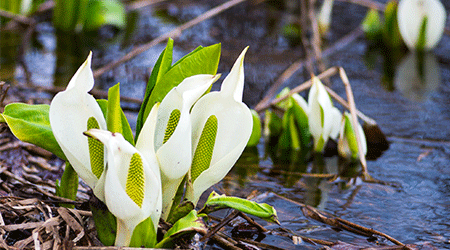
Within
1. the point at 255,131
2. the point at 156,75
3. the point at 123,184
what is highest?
the point at 156,75

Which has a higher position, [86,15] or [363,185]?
[86,15]

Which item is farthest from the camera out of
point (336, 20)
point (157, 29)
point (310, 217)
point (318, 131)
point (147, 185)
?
point (336, 20)

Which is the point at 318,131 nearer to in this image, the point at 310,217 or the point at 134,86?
the point at 310,217

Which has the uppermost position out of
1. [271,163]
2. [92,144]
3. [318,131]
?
[92,144]

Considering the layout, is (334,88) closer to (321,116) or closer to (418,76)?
(418,76)

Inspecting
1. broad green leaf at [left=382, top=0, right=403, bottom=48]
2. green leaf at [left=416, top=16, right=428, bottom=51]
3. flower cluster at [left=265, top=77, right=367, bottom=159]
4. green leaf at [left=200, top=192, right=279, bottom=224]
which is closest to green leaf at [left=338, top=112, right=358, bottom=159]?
flower cluster at [left=265, top=77, right=367, bottom=159]

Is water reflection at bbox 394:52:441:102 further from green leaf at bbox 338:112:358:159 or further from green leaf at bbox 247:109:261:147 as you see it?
green leaf at bbox 247:109:261:147

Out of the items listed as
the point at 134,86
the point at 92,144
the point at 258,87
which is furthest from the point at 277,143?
the point at 92,144

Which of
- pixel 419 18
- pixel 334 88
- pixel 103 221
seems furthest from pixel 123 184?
pixel 419 18
